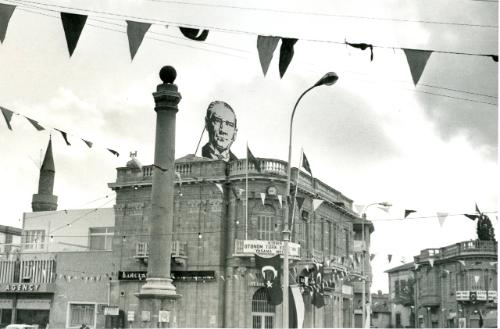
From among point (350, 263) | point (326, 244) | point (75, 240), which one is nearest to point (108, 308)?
→ point (75, 240)

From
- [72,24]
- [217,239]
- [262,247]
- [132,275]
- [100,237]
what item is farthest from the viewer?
[100,237]

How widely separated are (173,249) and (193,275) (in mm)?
1818

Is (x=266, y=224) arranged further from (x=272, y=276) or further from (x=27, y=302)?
(x=27, y=302)

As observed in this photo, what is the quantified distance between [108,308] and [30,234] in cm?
1115

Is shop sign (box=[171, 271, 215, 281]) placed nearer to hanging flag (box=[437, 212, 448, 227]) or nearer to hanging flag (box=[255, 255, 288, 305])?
hanging flag (box=[255, 255, 288, 305])

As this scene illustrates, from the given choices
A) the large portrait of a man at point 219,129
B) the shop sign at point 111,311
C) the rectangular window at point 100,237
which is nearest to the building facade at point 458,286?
the large portrait of a man at point 219,129

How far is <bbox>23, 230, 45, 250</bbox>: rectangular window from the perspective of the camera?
4731 cm

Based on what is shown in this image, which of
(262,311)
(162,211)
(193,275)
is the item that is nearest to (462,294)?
(262,311)

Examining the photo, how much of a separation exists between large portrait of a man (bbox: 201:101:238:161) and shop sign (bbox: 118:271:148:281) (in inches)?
304

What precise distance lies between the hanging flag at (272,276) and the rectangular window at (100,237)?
12341mm

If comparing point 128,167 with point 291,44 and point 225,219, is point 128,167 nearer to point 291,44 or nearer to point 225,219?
point 225,219

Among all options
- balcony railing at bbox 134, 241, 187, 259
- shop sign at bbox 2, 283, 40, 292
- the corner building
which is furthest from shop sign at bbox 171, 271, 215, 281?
shop sign at bbox 2, 283, 40, 292

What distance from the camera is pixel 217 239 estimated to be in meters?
39.2

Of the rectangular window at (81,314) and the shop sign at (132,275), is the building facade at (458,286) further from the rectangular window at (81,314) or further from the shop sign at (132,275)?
the rectangular window at (81,314)
